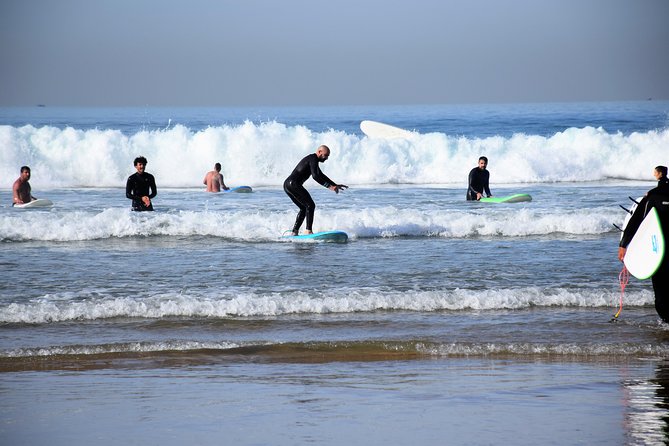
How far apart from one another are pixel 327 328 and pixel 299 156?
24834 millimetres

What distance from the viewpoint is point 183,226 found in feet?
51.5

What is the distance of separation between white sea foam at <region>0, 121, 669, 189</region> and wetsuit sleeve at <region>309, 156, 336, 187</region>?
15.3 meters

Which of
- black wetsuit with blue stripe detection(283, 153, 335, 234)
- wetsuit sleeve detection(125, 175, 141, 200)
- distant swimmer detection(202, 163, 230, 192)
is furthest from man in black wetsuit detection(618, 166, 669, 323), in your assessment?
distant swimmer detection(202, 163, 230, 192)

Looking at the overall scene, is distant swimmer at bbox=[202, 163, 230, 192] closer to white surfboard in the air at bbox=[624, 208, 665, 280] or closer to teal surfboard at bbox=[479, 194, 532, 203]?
teal surfboard at bbox=[479, 194, 532, 203]

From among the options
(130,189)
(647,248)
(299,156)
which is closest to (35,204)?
(130,189)

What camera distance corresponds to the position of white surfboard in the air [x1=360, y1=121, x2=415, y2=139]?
3616 centimetres

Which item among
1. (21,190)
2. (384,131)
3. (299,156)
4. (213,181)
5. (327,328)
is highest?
(384,131)

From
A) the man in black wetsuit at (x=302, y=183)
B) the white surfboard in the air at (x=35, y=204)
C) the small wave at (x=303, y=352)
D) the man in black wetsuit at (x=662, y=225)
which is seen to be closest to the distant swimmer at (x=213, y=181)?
the white surfboard in the air at (x=35, y=204)

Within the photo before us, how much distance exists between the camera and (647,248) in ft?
27.2

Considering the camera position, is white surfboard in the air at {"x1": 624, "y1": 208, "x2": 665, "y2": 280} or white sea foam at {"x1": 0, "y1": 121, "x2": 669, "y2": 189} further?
white sea foam at {"x1": 0, "y1": 121, "x2": 669, "y2": 189}

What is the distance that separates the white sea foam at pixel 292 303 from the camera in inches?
361

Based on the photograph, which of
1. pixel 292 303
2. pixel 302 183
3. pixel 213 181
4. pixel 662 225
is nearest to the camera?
pixel 662 225

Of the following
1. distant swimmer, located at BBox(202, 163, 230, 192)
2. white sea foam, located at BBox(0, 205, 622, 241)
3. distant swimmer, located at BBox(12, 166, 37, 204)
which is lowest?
white sea foam, located at BBox(0, 205, 622, 241)

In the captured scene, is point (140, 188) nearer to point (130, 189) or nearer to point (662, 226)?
point (130, 189)
